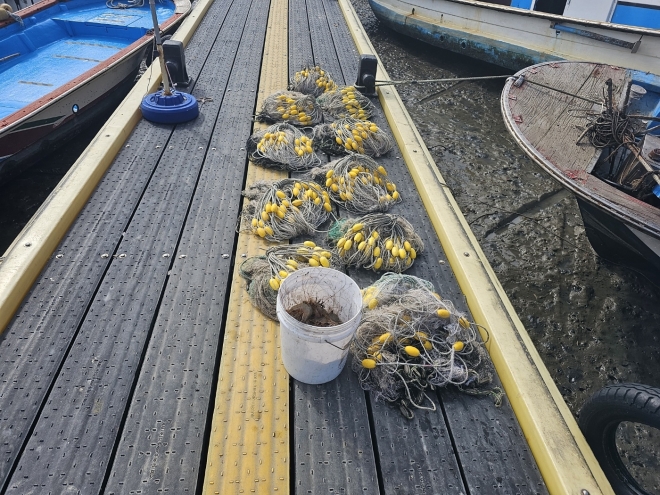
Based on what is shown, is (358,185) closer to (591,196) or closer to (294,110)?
(294,110)

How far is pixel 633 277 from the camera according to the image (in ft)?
17.6

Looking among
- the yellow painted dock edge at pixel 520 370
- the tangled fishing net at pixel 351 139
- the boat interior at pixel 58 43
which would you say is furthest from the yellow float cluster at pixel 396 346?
the boat interior at pixel 58 43

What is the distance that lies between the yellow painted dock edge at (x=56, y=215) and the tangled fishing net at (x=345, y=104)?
215 centimetres

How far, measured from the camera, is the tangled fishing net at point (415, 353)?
2355 millimetres

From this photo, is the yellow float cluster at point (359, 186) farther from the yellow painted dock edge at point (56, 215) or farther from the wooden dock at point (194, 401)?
the yellow painted dock edge at point (56, 215)

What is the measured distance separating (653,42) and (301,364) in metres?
9.34

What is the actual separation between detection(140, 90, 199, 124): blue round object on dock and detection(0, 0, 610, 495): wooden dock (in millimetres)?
1493

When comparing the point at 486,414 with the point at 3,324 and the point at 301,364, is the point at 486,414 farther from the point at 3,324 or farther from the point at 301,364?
the point at 3,324

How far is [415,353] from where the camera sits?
2.34 metres

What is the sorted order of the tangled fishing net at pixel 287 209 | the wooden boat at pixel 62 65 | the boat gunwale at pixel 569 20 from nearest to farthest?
the tangled fishing net at pixel 287 209 → the wooden boat at pixel 62 65 → the boat gunwale at pixel 569 20

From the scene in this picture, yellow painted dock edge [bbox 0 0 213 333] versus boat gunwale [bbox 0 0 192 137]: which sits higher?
yellow painted dock edge [bbox 0 0 213 333]

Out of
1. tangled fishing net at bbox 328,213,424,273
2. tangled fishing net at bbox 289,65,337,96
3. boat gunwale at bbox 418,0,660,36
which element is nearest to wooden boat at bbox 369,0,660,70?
boat gunwale at bbox 418,0,660,36

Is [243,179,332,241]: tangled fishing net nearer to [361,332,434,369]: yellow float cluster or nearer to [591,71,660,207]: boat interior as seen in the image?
[361,332,434,369]: yellow float cluster

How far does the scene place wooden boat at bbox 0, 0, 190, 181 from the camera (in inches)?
236
